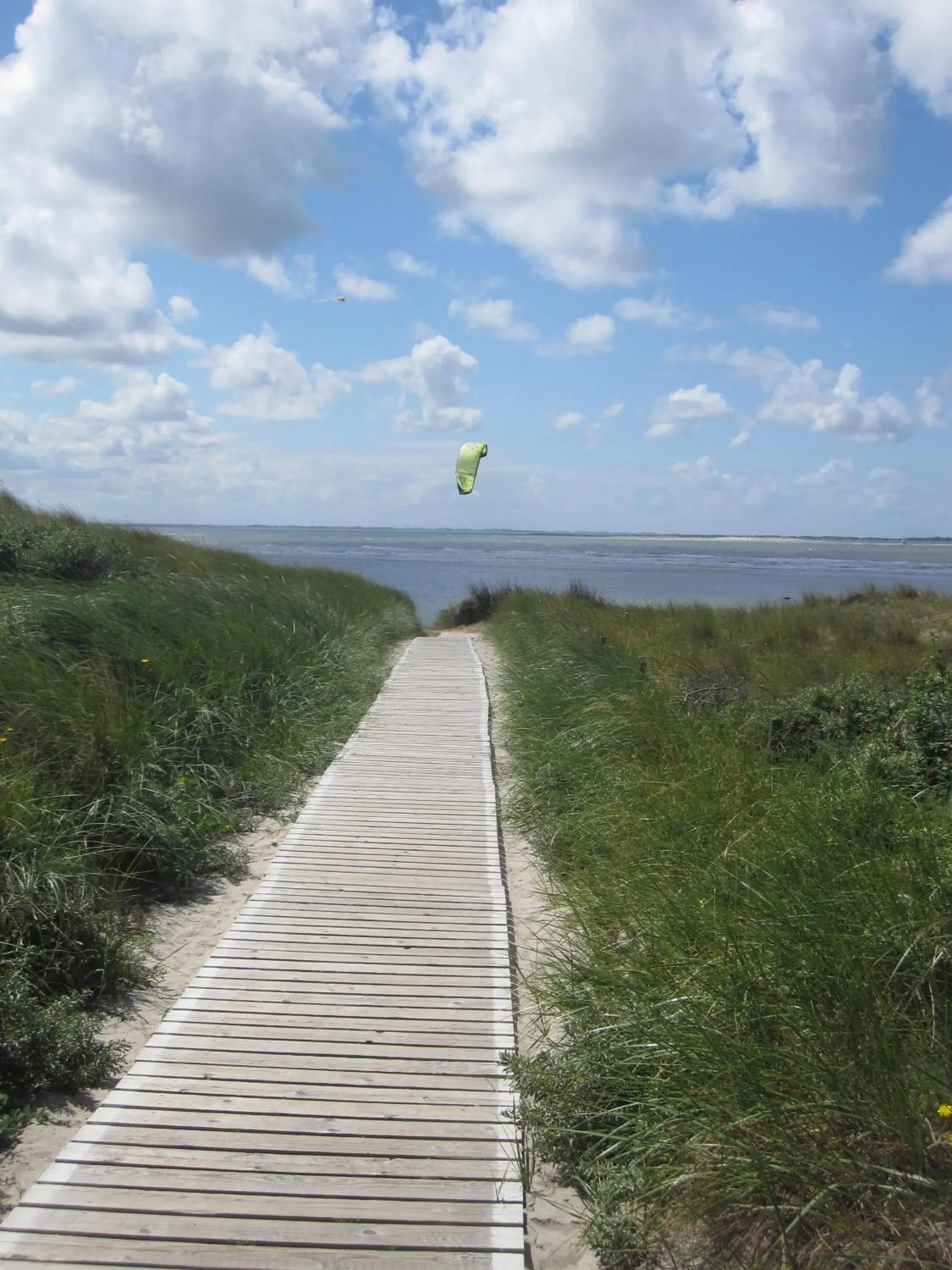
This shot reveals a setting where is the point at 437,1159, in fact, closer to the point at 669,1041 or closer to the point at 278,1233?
the point at 278,1233

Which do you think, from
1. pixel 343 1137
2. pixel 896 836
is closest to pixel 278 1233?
pixel 343 1137

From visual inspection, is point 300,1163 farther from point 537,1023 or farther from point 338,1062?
point 537,1023

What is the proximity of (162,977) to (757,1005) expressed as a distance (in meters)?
2.71

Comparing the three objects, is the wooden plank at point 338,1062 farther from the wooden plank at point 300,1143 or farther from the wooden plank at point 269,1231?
the wooden plank at point 269,1231

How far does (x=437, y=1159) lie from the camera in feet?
10.4

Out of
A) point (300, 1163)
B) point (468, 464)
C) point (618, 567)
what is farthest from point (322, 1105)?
point (618, 567)

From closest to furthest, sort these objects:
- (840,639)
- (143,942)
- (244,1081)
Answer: (244,1081) < (143,942) < (840,639)

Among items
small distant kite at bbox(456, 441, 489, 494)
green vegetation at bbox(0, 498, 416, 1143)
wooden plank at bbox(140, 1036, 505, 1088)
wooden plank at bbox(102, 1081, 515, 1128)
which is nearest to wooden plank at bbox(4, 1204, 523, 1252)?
wooden plank at bbox(102, 1081, 515, 1128)

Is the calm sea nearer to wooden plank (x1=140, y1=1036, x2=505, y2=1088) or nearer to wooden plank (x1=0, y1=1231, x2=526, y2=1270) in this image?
wooden plank (x1=140, y1=1036, x2=505, y2=1088)

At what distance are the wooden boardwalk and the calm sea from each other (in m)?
14.5

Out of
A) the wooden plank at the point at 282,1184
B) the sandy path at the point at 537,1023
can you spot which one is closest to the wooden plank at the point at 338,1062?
the sandy path at the point at 537,1023

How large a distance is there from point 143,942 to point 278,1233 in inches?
88.1

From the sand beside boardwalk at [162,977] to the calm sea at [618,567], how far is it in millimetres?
13502

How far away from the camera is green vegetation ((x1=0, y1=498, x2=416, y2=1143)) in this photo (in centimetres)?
422
